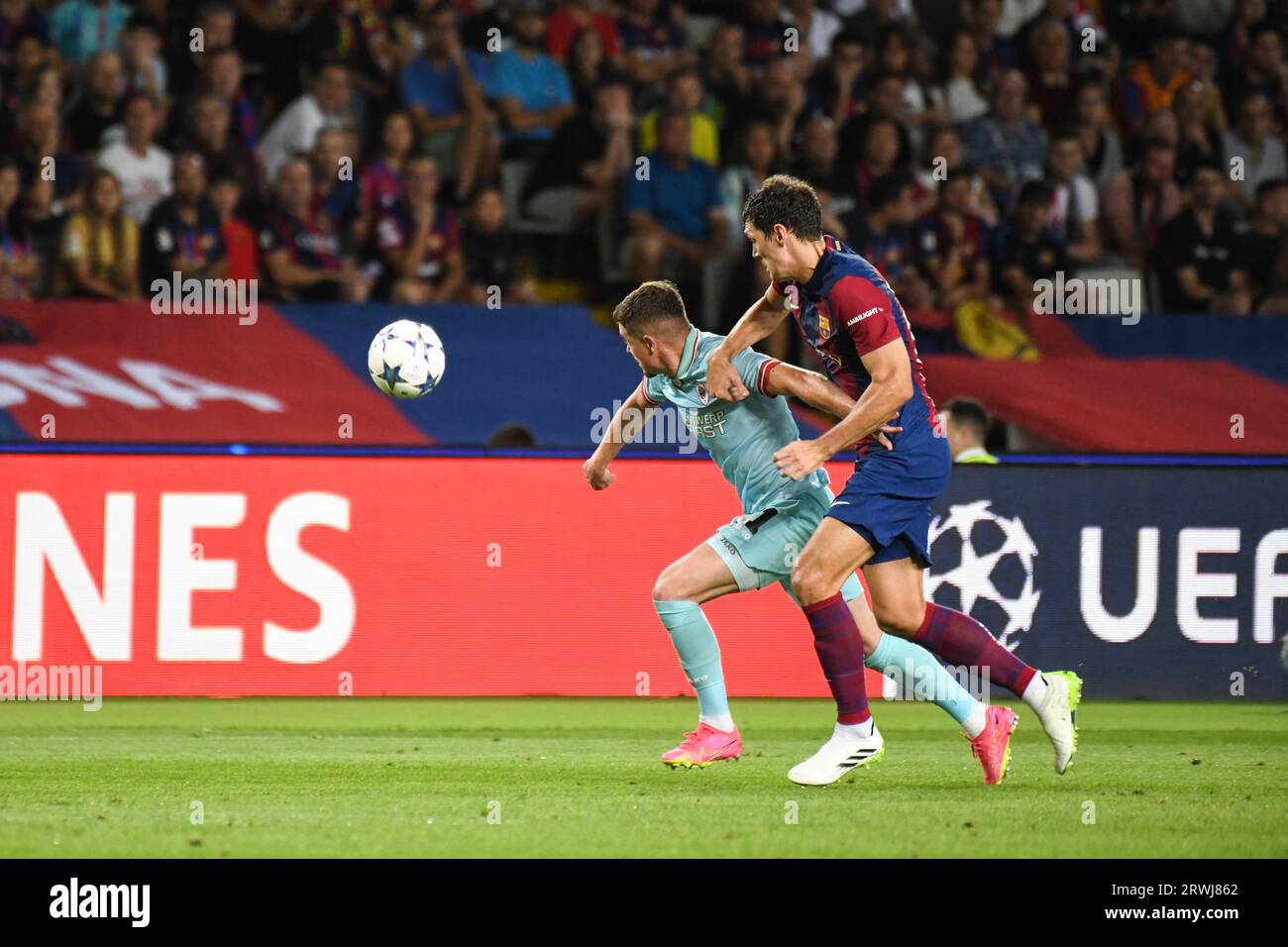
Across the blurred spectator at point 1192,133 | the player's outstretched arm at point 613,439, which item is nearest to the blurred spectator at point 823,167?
the blurred spectator at point 1192,133

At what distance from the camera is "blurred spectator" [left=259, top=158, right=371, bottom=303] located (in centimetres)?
1204

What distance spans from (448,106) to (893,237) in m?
3.25

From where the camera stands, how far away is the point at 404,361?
26.6 ft

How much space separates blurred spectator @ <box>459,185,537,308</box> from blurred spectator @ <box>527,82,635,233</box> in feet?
1.81

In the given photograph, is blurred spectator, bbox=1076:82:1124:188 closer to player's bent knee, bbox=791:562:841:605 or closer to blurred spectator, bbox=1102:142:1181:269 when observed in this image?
blurred spectator, bbox=1102:142:1181:269

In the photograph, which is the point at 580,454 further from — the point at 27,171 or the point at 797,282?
the point at 27,171

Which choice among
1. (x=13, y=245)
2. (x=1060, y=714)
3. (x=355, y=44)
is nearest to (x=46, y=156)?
(x=13, y=245)

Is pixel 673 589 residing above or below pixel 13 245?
below

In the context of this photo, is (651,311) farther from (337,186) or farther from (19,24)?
(19,24)

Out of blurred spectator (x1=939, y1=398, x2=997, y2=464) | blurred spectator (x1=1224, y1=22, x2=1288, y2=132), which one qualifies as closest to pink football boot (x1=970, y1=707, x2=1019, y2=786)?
blurred spectator (x1=939, y1=398, x2=997, y2=464)

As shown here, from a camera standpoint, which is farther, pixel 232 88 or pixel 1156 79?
pixel 1156 79

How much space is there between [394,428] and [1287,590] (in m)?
5.26

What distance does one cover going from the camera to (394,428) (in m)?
11.4

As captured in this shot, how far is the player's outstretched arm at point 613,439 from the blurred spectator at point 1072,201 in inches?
266
